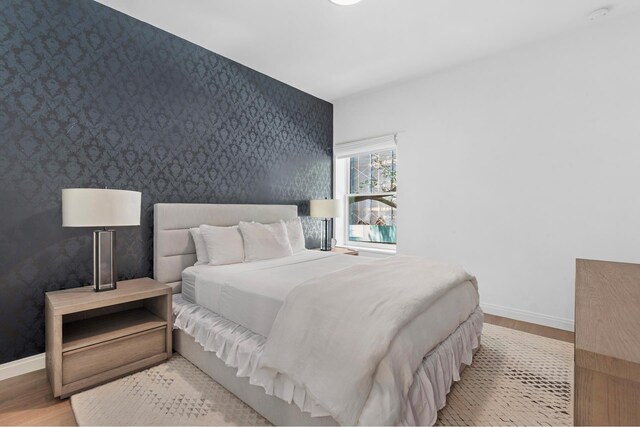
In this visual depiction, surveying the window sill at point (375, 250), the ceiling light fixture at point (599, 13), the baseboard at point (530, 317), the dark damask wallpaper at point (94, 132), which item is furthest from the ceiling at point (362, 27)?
the baseboard at point (530, 317)

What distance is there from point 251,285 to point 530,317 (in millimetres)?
2847

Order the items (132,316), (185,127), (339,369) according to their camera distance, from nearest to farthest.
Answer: (339,369) → (132,316) → (185,127)

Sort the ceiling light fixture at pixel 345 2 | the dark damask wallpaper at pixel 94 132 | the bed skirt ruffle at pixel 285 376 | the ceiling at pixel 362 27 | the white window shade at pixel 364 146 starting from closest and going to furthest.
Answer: the bed skirt ruffle at pixel 285 376
the dark damask wallpaper at pixel 94 132
the ceiling light fixture at pixel 345 2
the ceiling at pixel 362 27
the white window shade at pixel 364 146

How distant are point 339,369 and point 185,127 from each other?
264cm

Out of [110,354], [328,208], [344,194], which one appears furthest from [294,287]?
[344,194]

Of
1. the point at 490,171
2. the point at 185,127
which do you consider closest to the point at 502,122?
the point at 490,171

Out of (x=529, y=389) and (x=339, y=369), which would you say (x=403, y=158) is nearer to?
(x=529, y=389)

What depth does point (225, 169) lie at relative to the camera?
3311 mm

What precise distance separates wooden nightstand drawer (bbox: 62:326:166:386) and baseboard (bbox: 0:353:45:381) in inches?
22.0

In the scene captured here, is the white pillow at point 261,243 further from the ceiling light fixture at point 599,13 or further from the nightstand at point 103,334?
the ceiling light fixture at point 599,13

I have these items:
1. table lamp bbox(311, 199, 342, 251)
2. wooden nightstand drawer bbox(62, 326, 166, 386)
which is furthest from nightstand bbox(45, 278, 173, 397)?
table lamp bbox(311, 199, 342, 251)

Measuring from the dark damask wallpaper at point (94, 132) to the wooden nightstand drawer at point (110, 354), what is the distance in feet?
1.92

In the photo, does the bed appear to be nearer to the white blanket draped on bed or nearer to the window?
the white blanket draped on bed

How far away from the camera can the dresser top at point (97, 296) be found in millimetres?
1857
